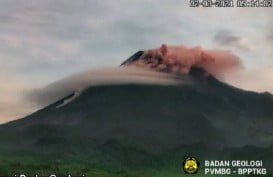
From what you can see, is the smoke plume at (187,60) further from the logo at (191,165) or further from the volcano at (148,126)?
the logo at (191,165)

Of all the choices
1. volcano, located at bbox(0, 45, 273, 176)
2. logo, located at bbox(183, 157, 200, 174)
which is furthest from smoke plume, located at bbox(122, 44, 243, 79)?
logo, located at bbox(183, 157, 200, 174)

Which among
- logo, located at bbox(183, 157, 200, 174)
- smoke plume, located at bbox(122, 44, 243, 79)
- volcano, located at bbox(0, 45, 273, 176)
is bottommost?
logo, located at bbox(183, 157, 200, 174)

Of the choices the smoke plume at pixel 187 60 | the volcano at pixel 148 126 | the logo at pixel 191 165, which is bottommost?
the logo at pixel 191 165

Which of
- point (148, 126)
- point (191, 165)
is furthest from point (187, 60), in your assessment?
point (191, 165)

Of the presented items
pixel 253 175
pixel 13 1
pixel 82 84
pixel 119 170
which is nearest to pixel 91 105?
pixel 82 84

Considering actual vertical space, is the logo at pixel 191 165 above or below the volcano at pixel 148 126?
below

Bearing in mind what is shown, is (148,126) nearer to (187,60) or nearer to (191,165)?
(191,165)

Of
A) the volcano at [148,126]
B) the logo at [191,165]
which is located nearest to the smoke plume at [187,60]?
the volcano at [148,126]

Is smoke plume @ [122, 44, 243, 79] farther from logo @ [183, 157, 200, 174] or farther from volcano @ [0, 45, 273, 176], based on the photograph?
logo @ [183, 157, 200, 174]

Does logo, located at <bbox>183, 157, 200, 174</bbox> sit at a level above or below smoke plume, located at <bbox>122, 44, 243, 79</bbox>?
below
